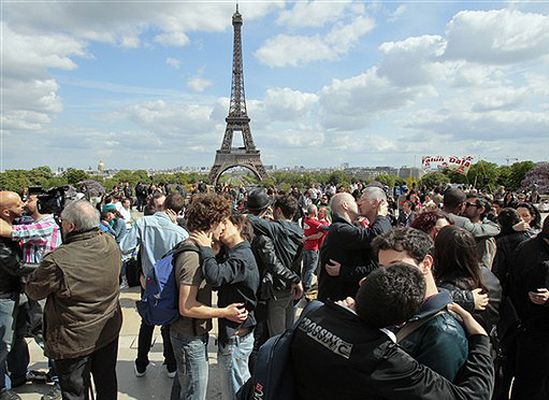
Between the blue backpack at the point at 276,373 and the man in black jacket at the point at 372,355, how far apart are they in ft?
0.13

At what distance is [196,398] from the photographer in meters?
3.08

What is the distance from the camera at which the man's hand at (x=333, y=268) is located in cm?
368

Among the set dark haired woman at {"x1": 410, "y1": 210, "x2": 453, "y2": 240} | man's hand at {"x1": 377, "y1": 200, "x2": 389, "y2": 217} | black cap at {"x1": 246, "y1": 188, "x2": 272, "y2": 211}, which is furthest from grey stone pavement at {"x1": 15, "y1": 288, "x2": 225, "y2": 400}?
dark haired woman at {"x1": 410, "y1": 210, "x2": 453, "y2": 240}

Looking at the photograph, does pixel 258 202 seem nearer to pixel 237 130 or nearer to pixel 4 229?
pixel 4 229

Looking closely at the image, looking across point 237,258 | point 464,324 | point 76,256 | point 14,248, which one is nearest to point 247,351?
point 237,258

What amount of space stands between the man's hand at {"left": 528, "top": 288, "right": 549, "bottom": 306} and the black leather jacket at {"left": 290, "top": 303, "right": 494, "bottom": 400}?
65.3 inches

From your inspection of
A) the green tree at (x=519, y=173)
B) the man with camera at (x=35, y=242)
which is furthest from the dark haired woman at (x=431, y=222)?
the green tree at (x=519, y=173)

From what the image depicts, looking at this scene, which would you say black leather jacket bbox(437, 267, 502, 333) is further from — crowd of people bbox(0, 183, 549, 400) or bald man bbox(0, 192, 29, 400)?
bald man bbox(0, 192, 29, 400)

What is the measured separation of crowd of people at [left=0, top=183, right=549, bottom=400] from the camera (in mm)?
1624

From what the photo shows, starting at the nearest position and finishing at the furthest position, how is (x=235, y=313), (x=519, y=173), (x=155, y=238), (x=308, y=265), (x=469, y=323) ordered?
(x=469, y=323)
(x=235, y=313)
(x=155, y=238)
(x=308, y=265)
(x=519, y=173)

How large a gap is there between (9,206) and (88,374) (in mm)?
1730

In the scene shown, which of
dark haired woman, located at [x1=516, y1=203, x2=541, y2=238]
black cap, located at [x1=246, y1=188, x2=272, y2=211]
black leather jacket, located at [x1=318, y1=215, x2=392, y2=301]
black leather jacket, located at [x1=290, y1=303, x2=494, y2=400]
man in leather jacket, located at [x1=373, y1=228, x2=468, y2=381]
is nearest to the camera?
black leather jacket, located at [x1=290, y1=303, x2=494, y2=400]

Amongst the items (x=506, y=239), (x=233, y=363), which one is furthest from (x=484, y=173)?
(x=233, y=363)

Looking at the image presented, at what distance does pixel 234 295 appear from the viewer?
126 inches
